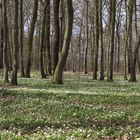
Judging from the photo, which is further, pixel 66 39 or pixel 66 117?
pixel 66 39

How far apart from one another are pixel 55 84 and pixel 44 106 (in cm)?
1221

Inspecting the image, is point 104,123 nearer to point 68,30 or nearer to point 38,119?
point 38,119

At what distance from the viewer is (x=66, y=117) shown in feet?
44.5

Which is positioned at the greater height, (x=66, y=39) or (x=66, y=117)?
A: (x=66, y=39)

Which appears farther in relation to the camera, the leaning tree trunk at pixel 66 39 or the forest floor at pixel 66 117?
the leaning tree trunk at pixel 66 39

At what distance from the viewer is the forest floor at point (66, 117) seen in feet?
31.7

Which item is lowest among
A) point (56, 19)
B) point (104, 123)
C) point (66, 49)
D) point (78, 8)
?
point (104, 123)

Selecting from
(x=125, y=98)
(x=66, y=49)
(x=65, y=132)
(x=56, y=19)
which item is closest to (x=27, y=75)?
(x=56, y=19)

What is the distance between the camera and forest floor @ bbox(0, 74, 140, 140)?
381 inches

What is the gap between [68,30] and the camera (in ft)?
95.2

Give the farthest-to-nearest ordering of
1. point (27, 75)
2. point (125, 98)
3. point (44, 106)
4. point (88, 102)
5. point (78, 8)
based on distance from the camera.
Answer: point (78, 8) → point (27, 75) → point (125, 98) → point (88, 102) → point (44, 106)

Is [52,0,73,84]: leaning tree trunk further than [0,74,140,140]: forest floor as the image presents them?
Yes

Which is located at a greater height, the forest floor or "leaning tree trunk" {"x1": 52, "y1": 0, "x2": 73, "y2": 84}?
"leaning tree trunk" {"x1": 52, "y1": 0, "x2": 73, "y2": 84}

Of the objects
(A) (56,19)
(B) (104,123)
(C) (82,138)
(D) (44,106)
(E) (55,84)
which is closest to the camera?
(C) (82,138)
